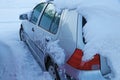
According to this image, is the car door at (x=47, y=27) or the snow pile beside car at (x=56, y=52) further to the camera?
the car door at (x=47, y=27)

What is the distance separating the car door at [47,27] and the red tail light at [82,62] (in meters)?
0.90

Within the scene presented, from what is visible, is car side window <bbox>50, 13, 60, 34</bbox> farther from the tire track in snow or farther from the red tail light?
the tire track in snow

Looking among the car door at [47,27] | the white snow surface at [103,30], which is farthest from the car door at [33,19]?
the white snow surface at [103,30]

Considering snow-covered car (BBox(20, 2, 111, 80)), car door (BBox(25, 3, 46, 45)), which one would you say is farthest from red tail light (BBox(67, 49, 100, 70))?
car door (BBox(25, 3, 46, 45))

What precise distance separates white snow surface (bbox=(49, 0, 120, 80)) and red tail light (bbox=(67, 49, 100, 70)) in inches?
2.7

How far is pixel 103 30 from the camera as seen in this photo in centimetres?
354

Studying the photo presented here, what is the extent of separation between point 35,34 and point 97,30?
2669 millimetres

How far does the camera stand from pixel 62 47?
4176mm

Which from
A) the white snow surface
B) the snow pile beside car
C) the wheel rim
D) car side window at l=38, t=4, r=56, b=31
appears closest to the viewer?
the white snow surface

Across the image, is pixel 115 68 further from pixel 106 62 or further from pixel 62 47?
pixel 62 47

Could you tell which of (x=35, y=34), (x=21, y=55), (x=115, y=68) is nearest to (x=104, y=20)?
(x=115, y=68)

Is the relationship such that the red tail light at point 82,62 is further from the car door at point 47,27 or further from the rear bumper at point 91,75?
the car door at point 47,27

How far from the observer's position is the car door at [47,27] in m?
4.75

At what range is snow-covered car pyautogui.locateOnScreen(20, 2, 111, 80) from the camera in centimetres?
358
